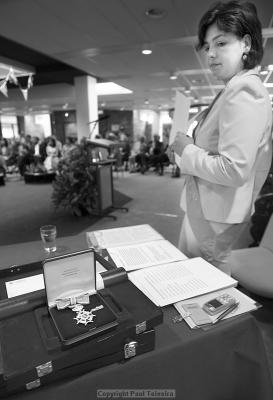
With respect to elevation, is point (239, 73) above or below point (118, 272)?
above

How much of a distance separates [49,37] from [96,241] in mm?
3979

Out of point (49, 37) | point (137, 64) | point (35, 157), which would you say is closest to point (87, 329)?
point (49, 37)

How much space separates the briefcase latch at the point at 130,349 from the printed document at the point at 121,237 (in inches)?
21.1

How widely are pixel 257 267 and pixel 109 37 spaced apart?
3782 mm

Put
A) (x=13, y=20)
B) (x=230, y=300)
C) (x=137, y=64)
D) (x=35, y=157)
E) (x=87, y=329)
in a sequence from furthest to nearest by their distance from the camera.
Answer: (x=35, y=157), (x=137, y=64), (x=13, y=20), (x=230, y=300), (x=87, y=329)

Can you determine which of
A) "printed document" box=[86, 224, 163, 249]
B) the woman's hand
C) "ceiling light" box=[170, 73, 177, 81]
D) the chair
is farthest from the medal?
"ceiling light" box=[170, 73, 177, 81]

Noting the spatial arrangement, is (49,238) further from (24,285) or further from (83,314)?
(83,314)

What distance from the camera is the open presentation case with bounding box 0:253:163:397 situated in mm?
463

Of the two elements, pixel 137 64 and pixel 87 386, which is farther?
pixel 137 64

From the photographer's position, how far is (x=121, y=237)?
1162 mm

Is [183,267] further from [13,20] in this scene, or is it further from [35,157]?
[35,157]

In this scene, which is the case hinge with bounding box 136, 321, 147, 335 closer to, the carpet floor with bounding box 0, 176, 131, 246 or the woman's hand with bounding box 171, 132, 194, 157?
the woman's hand with bounding box 171, 132, 194, 157

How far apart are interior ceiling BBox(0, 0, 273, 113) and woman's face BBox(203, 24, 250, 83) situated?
257cm

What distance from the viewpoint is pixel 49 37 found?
3930 mm
